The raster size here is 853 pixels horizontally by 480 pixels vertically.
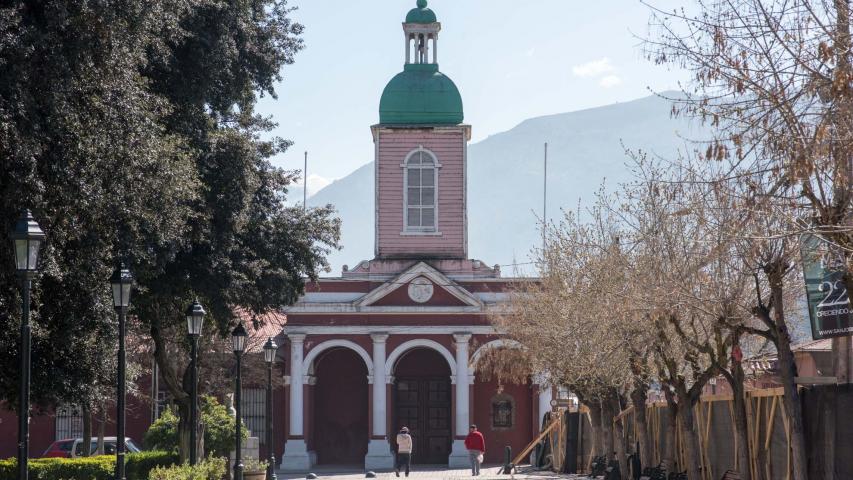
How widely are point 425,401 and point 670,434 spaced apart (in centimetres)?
2227

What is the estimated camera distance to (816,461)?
1809 centimetres

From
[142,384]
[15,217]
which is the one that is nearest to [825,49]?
[15,217]

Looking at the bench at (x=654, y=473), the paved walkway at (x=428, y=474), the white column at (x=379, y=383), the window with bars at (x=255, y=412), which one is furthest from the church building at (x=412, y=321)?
the bench at (x=654, y=473)

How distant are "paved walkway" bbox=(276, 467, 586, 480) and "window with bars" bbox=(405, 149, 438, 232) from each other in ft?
29.7

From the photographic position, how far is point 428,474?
41438 millimetres

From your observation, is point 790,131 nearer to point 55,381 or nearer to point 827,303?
point 827,303

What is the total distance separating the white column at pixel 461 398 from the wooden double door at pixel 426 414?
7.89 ft

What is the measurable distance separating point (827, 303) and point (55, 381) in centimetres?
1128

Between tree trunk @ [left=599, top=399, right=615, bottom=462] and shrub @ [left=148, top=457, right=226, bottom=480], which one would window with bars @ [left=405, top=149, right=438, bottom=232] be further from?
shrub @ [left=148, top=457, right=226, bottom=480]

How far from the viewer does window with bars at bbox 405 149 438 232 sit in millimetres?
48781

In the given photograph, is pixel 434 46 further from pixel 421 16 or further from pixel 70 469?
pixel 70 469

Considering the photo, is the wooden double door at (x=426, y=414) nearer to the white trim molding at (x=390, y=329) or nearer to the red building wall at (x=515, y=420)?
the red building wall at (x=515, y=420)

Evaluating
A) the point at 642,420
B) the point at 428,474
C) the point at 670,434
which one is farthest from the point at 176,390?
the point at 428,474

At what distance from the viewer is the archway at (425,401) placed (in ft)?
160
